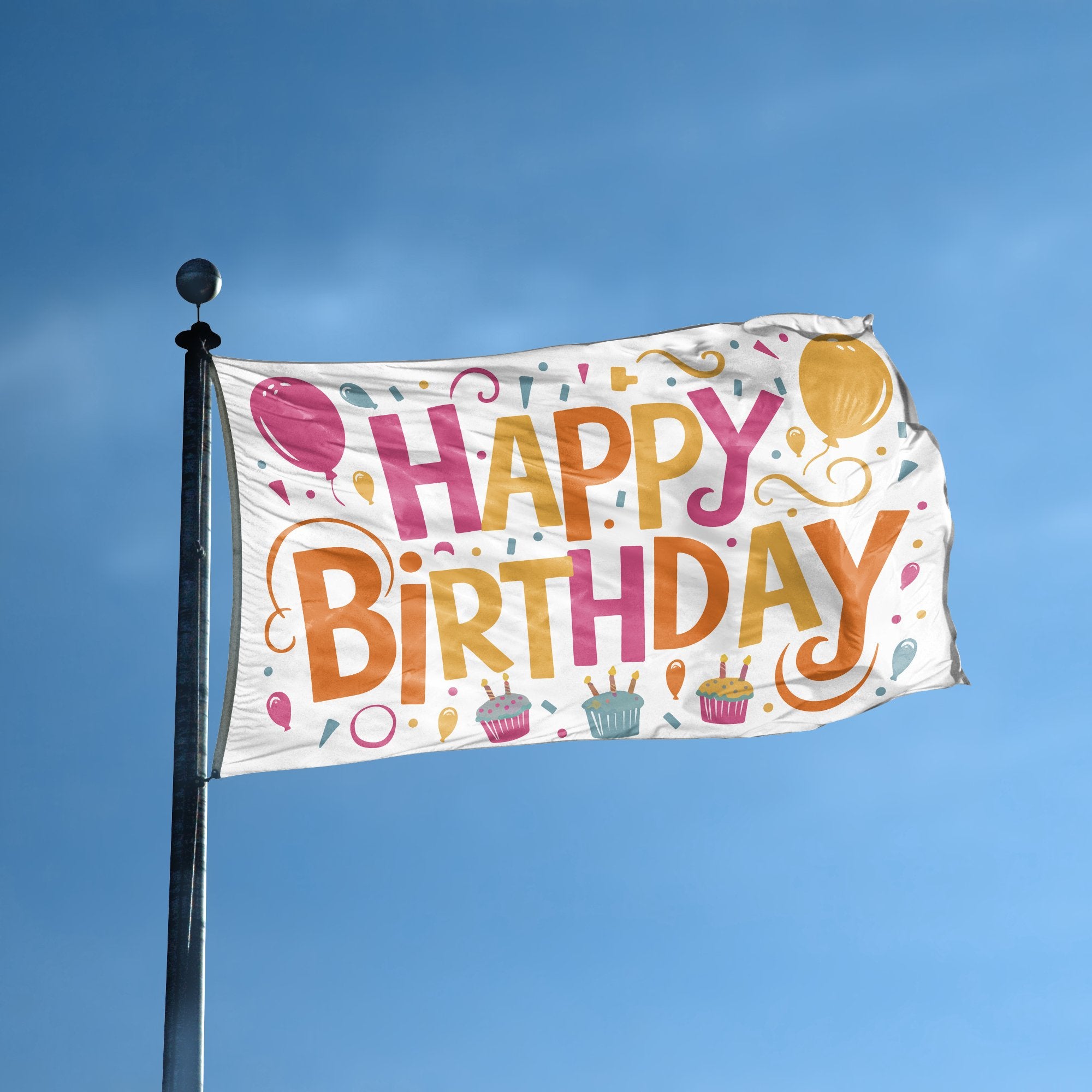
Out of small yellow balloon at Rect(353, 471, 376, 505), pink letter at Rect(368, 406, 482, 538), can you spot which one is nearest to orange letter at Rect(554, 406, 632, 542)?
pink letter at Rect(368, 406, 482, 538)

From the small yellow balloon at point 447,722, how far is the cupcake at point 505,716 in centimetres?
19

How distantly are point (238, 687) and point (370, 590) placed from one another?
1576 mm

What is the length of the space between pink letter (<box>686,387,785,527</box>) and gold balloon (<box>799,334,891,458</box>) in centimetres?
39

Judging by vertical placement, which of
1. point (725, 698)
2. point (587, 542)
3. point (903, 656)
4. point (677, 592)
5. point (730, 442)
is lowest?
point (725, 698)

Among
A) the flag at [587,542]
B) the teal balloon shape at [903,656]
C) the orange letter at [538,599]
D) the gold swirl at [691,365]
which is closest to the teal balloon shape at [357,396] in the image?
the flag at [587,542]

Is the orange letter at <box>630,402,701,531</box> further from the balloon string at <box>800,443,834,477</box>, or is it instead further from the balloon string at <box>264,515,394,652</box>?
the balloon string at <box>264,515,394,652</box>

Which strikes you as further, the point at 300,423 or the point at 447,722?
the point at 300,423

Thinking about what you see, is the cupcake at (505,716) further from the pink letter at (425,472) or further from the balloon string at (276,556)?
the pink letter at (425,472)

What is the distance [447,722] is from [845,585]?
402 cm

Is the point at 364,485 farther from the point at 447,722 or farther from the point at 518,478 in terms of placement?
the point at 447,722

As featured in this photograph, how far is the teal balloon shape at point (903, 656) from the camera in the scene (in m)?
13.2

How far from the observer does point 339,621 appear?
1195 centimetres

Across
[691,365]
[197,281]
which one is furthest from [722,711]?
[197,281]

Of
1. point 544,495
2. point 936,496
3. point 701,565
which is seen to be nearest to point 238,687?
point 544,495
